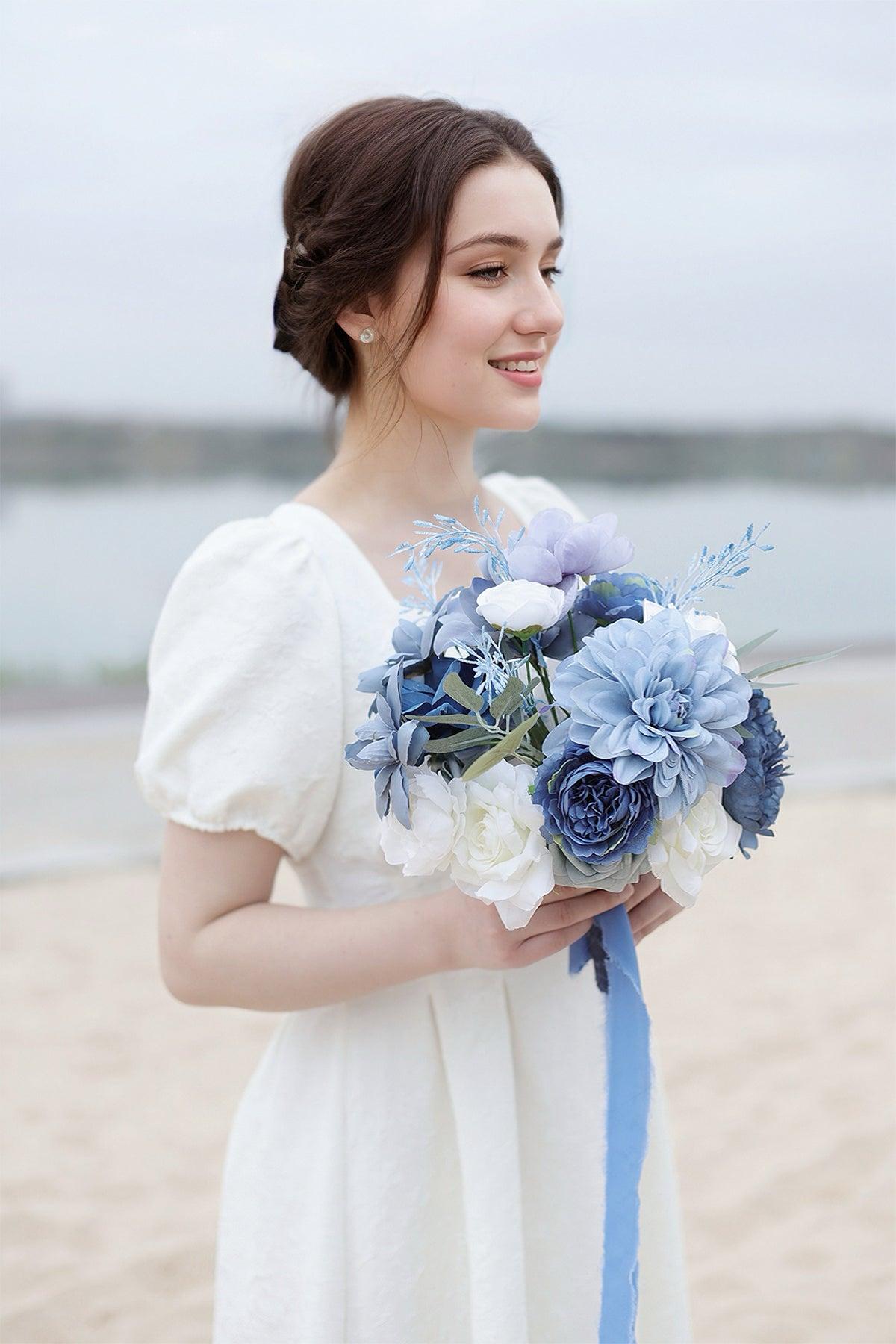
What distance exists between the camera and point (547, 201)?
143cm

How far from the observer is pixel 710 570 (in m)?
1.14

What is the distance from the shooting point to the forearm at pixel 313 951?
1.29 metres

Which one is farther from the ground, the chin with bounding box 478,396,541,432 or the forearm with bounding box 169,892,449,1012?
the chin with bounding box 478,396,541,432

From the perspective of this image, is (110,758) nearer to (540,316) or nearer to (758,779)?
(540,316)

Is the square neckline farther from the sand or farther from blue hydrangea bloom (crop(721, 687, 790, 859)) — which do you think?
the sand

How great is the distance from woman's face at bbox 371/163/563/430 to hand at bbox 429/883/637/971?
0.54 meters

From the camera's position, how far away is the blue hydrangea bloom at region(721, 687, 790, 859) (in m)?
1.11

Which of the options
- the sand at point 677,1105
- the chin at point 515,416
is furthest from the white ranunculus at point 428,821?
the sand at point 677,1105

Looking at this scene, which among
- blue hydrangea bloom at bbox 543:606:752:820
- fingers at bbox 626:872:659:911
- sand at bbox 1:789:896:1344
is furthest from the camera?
sand at bbox 1:789:896:1344

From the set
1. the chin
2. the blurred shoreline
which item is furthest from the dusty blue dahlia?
the blurred shoreline

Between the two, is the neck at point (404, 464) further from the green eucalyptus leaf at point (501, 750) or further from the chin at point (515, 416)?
the green eucalyptus leaf at point (501, 750)

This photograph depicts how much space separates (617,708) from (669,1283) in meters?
0.84

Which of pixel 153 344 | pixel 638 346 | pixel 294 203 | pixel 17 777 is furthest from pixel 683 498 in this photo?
pixel 294 203

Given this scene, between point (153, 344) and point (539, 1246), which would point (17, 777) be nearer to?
point (539, 1246)
